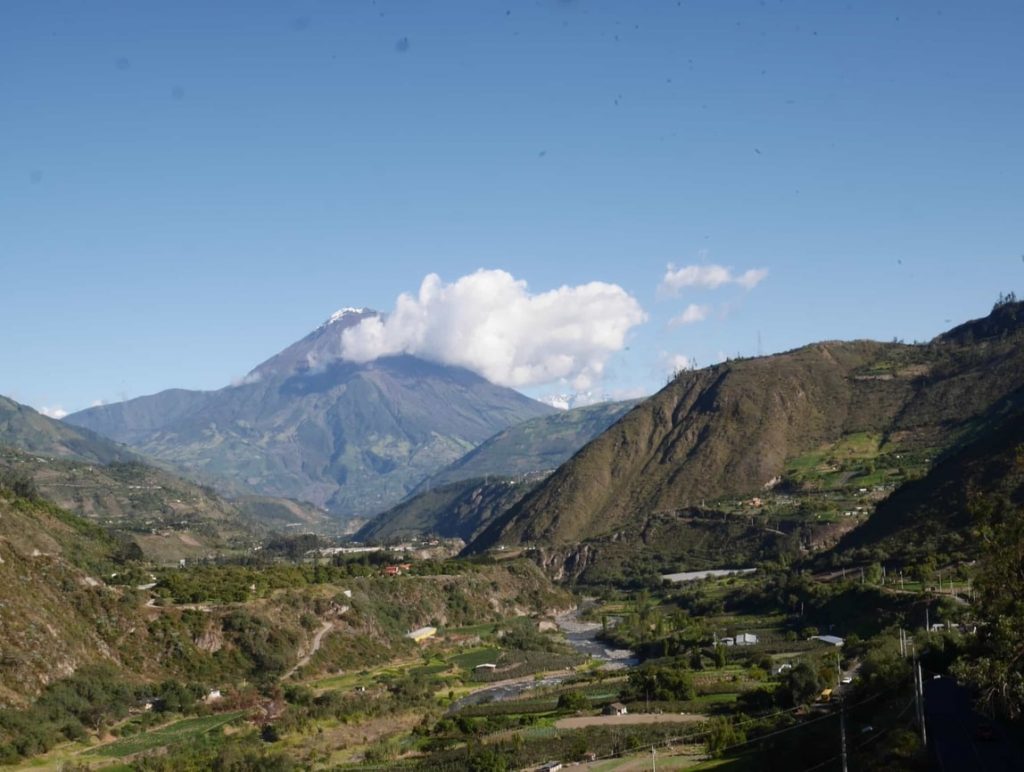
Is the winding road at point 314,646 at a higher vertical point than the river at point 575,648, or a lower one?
higher

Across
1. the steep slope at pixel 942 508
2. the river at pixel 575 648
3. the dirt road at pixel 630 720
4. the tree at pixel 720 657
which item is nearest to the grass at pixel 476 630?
the river at pixel 575 648

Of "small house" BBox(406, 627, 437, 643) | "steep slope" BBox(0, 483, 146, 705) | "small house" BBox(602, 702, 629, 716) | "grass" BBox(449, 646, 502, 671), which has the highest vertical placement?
"steep slope" BBox(0, 483, 146, 705)

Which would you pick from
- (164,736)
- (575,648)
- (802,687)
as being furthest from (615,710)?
(575,648)

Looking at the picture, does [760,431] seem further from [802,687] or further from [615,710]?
[802,687]

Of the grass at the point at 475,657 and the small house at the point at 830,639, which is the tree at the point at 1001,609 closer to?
the small house at the point at 830,639

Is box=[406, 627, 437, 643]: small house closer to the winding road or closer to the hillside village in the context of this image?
the hillside village

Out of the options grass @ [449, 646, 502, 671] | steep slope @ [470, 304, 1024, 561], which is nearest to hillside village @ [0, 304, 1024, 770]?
grass @ [449, 646, 502, 671]
